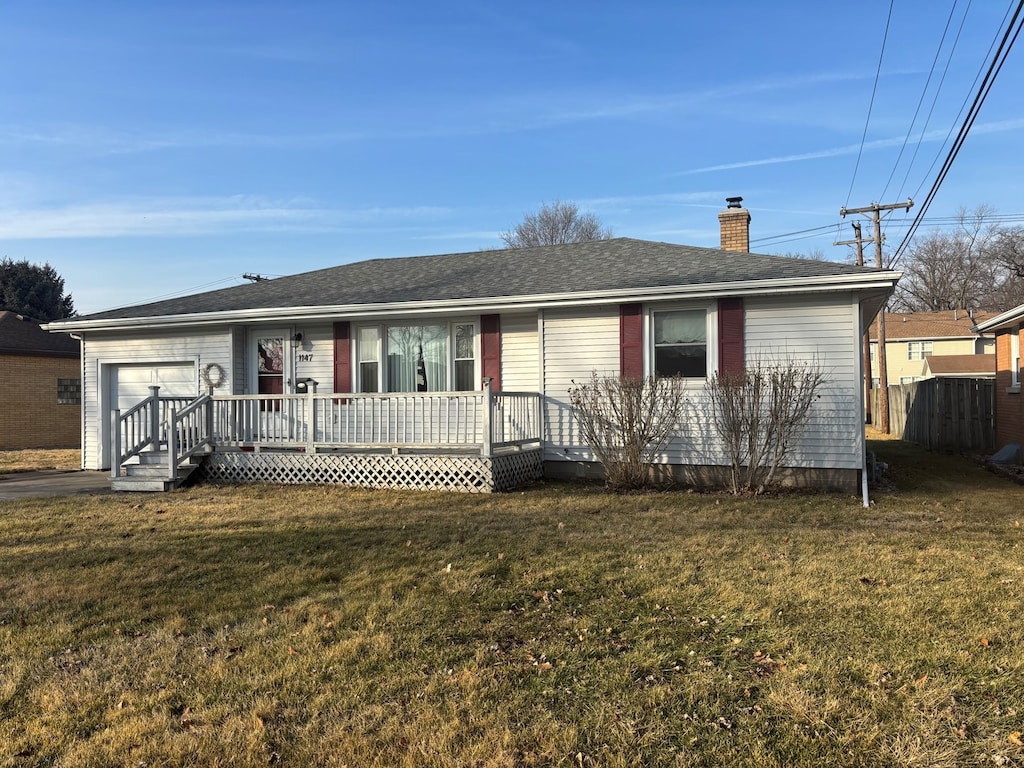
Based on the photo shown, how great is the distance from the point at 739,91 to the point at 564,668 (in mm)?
14524

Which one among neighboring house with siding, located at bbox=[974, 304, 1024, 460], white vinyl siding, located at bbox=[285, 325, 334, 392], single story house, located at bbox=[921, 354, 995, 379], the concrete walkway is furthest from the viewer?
single story house, located at bbox=[921, 354, 995, 379]

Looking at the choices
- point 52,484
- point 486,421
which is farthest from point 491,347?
point 52,484

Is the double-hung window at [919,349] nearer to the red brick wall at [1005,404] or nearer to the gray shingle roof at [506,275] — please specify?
the red brick wall at [1005,404]

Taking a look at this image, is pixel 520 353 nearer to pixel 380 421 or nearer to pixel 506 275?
pixel 506 275

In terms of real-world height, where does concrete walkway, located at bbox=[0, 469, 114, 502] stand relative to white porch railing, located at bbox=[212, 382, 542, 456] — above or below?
below

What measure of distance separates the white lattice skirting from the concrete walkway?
179 centimetres

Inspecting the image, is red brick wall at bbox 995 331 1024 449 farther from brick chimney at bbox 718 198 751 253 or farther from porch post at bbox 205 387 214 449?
porch post at bbox 205 387 214 449

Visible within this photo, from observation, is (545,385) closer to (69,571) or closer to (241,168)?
(69,571)

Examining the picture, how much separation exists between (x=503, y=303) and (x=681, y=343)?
2807mm

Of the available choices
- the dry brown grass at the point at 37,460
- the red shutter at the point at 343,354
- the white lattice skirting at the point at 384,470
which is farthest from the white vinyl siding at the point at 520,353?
the dry brown grass at the point at 37,460

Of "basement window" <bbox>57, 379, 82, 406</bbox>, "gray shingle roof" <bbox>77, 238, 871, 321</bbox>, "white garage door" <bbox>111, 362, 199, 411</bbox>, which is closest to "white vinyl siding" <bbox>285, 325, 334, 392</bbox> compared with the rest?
"gray shingle roof" <bbox>77, 238, 871, 321</bbox>

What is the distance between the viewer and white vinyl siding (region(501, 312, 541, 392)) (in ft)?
37.7

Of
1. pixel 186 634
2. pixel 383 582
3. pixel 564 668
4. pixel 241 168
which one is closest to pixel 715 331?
pixel 383 582

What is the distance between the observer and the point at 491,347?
11.6 meters
